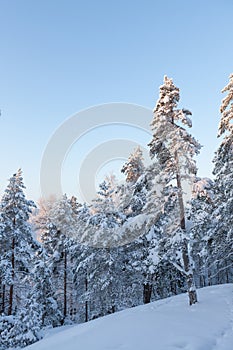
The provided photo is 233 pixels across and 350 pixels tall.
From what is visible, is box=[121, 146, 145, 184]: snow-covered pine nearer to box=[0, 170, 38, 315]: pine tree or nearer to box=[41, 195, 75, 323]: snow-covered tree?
box=[0, 170, 38, 315]: pine tree

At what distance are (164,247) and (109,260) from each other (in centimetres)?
775

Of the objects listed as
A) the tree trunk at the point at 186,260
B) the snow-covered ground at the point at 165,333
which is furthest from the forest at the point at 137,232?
the snow-covered ground at the point at 165,333

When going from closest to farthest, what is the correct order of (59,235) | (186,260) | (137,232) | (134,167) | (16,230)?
1. (186,260)
2. (137,232)
3. (16,230)
4. (134,167)
5. (59,235)

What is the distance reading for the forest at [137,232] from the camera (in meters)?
15.6

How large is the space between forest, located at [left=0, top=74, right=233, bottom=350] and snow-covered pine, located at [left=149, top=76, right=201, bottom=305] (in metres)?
0.06

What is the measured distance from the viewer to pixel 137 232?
1977cm

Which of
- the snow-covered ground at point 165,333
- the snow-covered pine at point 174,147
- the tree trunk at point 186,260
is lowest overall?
the snow-covered ground at point 165,333

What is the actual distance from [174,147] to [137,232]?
23.6ft

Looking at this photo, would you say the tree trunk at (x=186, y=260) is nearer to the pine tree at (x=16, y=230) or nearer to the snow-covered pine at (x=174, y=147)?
the snow-covered pine at (x=174, y=147)

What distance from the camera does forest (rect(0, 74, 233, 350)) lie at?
1558cm

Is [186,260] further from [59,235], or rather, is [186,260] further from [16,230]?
[59,235]

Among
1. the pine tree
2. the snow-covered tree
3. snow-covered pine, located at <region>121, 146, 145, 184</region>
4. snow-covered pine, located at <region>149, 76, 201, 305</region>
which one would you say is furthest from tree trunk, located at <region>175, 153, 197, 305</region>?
the snow-covered tree

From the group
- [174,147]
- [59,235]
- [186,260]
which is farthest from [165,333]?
[59,235]

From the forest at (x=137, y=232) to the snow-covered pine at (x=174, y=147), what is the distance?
56mm
